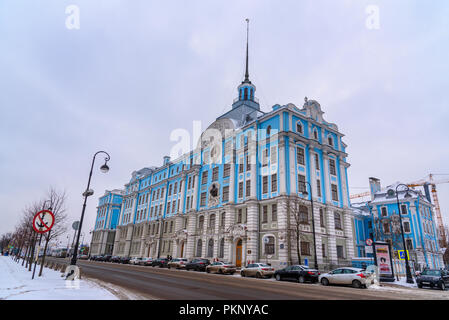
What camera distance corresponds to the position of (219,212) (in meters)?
40.9

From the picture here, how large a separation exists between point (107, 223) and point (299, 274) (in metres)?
74.0

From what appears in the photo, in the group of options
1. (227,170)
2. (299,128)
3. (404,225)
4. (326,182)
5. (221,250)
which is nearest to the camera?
(326,182)

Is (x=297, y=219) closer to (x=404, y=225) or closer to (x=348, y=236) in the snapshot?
(x=348, y=236)

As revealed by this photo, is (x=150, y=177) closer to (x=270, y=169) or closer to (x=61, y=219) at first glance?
(x=61, y=219)

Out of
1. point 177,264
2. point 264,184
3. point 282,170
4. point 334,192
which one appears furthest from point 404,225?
point 177,264

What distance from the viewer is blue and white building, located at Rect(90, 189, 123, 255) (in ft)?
264

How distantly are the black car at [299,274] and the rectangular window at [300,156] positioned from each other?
Answer: 1587cm

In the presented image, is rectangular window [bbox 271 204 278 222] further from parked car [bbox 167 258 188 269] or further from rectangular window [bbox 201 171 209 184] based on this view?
rectangular window [bbox 201 171 209 184]

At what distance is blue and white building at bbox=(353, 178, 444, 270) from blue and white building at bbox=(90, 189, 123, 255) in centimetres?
6586

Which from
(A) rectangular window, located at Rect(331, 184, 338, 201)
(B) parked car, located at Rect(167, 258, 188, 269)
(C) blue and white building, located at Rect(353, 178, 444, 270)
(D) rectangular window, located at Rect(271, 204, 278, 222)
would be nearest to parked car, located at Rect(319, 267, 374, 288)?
(D) rectangular window, located at Rect(271, 204, 278, 222)

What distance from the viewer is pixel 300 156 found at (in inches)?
1419
